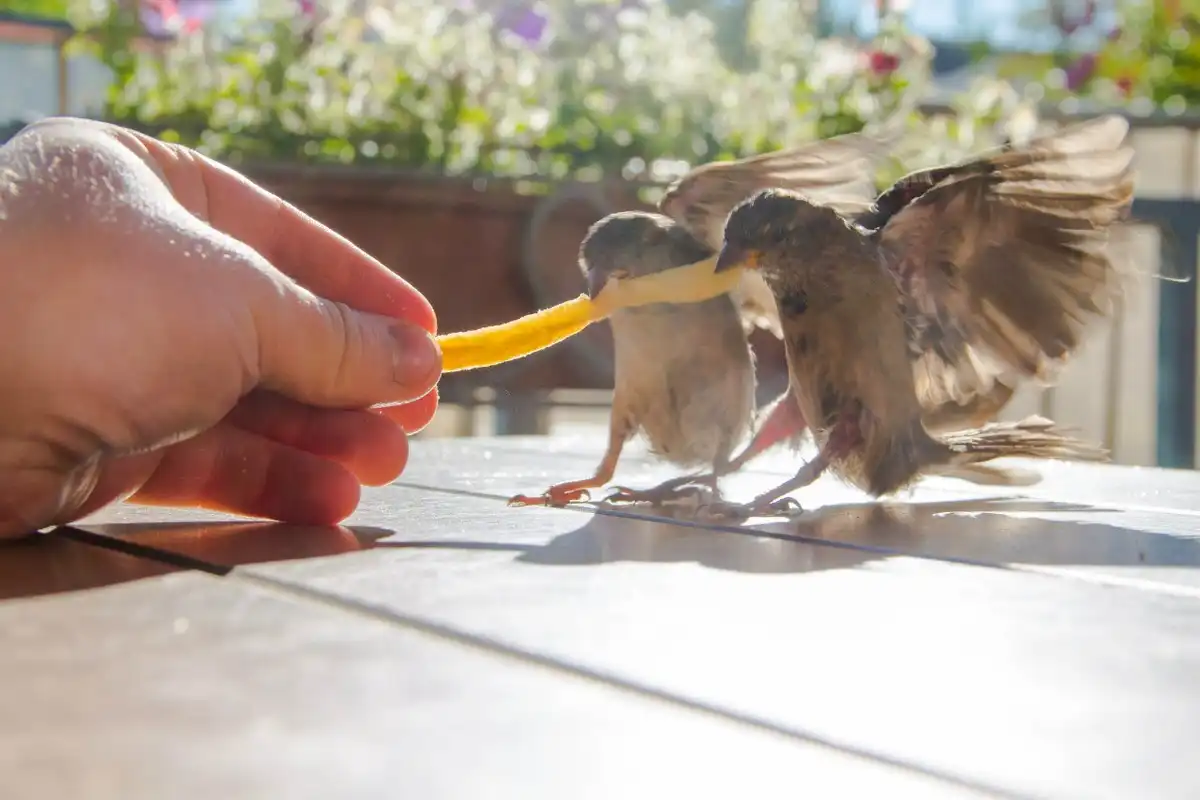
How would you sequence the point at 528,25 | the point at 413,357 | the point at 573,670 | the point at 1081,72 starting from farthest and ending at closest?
1. the point at 1081,72
2. the point at 528,25
3. the point at 413,357
4. the point at 573,670

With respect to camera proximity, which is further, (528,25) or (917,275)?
(528,25)

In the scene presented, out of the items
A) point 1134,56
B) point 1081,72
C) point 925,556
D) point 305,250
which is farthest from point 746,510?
point 1134,56

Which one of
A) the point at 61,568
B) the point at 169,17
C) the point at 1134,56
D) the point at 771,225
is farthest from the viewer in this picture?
the point at 1134,56

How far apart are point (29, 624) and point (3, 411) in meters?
0.28

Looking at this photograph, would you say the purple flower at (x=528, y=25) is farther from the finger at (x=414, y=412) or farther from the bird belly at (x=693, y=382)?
the finger at (x=414, y=412)

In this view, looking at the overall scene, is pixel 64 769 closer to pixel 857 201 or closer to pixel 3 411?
pixel 3 411

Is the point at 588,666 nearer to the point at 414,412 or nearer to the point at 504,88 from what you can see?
the point at 414,412

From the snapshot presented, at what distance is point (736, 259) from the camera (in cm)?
133

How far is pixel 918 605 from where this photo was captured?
29.0 inches

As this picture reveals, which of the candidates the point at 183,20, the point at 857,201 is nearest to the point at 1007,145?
the point at 857,201

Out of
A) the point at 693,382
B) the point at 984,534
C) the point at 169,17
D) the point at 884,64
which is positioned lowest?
the point at 984,534

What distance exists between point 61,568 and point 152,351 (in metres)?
0.16

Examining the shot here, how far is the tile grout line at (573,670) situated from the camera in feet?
1.40

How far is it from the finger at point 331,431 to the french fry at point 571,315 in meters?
0.09
